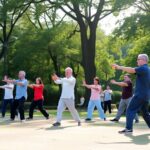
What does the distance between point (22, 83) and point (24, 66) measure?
121ft

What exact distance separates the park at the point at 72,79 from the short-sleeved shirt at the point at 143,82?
25 mm

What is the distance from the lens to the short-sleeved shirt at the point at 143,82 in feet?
40.6

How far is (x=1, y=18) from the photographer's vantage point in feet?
138

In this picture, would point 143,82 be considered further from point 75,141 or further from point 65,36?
point 65,36

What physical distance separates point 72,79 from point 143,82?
4.19 m

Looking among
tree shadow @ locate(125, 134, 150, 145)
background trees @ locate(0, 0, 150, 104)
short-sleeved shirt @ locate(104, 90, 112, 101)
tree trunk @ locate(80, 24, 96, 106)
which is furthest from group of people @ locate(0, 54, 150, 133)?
tree trunk @ locate(80, 24, 96, 106)

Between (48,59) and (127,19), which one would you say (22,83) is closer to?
(127,19)

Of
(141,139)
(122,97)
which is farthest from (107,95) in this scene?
(141,139)

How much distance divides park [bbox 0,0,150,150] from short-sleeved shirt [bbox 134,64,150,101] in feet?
0.08

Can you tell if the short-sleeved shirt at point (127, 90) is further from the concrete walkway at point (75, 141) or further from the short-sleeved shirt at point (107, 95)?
the short-sleeved shirt at point (107, 95)

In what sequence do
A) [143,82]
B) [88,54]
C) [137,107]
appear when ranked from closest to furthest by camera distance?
[143,82], [137,107], [88,54]

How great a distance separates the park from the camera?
12.3 metres

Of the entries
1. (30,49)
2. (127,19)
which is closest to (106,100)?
(127,19)

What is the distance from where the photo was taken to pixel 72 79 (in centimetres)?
1627
